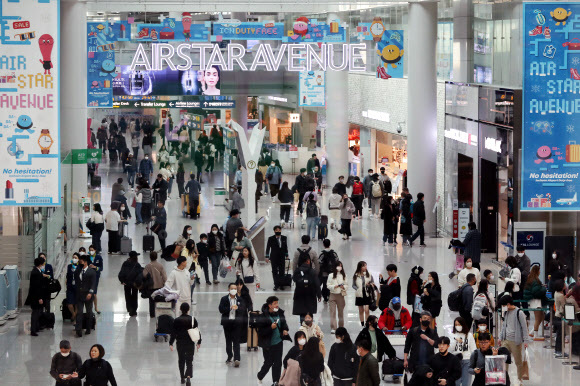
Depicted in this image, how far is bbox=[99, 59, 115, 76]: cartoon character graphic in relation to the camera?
31.6 metres

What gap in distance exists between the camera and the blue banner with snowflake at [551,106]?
19.7 m

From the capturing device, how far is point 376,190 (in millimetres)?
32844

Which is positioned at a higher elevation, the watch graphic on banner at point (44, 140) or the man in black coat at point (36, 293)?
the watch graphic on banner at point (44, 140)

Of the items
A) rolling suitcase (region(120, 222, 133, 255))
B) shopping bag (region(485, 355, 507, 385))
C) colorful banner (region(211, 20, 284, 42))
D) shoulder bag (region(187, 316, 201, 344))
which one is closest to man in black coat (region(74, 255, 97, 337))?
shoulder bag (region(187, 316, 201, 344))

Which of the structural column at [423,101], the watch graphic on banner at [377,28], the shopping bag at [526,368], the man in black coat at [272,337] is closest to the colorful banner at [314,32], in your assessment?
the watch graphic on banner at [377,28]

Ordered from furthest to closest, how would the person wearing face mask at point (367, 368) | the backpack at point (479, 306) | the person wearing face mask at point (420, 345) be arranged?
the backpack at point (479, 306) → the person wearing face mask at point (420, 345) → the person wearing face mask at point (367, 368)

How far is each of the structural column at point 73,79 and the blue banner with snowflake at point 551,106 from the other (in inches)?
Answer: 546

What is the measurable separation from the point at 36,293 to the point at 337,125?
2246 centimetres

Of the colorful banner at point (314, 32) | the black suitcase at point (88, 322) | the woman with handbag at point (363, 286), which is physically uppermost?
the colorful banner at point (314, 32)

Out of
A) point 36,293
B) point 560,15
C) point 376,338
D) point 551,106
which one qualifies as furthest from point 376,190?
point 376,338

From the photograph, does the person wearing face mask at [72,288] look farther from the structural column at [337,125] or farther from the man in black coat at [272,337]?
the structural column at [337,125]

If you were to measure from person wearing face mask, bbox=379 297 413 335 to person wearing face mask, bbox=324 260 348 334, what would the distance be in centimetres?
231

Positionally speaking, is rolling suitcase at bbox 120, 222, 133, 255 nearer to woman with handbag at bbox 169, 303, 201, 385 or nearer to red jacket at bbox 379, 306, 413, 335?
woman with handbag at bbox 169, 303, 201, 385

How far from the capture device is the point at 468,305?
1827cm
